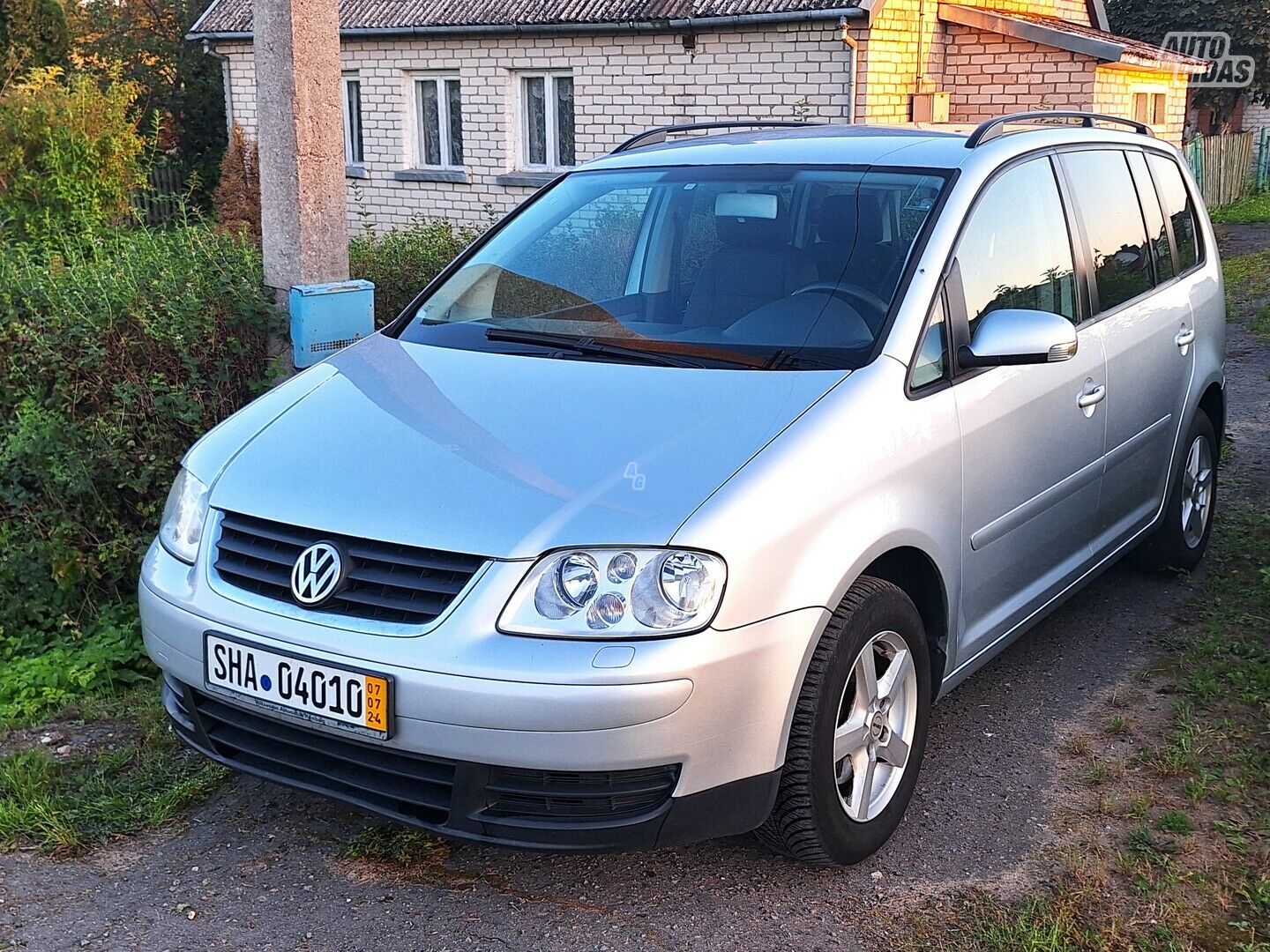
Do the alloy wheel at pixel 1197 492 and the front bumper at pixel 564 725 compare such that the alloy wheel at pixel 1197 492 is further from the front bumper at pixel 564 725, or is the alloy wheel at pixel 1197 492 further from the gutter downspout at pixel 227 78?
the gutter downspout at pixel 227 78

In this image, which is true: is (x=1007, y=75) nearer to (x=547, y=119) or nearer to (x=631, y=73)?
(x=631, y=73)

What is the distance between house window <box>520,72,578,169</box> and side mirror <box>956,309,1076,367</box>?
12.6m

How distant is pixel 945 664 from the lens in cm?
364

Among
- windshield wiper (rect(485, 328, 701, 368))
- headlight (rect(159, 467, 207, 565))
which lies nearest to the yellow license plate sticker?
headlight (rect(159, 467, 207, 565))

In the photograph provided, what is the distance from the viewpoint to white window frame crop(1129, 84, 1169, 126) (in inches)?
674

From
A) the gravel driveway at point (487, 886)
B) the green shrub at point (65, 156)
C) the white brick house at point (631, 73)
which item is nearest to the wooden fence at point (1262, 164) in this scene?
the white brick house at point (631, 73)

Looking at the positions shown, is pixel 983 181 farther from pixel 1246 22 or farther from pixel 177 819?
pixel 1246 22

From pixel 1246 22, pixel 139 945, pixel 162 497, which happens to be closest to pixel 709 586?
pixel 139 945

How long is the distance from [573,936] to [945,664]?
1263 millimetres

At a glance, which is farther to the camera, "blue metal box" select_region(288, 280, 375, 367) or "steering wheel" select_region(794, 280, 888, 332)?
"blue metal box" select_region(288, 280, 375, 367)

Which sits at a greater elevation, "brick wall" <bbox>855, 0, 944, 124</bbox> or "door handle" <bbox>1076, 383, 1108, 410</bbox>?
"brick wall" <bbox>855, 0, 944, 124</bbox>

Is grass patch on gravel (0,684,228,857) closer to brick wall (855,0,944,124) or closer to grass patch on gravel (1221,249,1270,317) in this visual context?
brick wall (855,0,944,124)

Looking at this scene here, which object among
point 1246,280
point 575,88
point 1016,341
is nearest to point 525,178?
point 575,88

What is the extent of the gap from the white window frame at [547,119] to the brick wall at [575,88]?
7 centimetres
